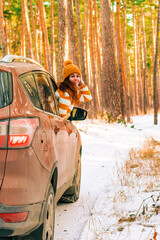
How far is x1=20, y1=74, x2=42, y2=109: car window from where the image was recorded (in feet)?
10.2

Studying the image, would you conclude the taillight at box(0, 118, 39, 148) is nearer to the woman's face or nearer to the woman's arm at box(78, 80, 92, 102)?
the woman's face

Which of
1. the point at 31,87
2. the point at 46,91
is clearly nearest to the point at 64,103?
the point at 46,91

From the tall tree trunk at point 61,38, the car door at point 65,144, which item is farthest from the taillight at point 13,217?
the tall tree trunk at point 61,38

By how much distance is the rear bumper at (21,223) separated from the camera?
2.62 meters

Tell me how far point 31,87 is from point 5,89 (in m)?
0.43

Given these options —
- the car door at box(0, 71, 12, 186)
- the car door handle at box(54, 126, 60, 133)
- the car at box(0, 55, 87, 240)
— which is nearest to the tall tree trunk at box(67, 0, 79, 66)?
the car door handle at box(54, 126, 60, 133)

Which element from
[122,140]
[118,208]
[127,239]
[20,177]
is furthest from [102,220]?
[122,140]

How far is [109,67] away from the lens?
18.6m

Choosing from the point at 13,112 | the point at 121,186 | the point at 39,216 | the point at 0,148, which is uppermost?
the point at 13,112

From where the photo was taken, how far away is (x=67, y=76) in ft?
18.4

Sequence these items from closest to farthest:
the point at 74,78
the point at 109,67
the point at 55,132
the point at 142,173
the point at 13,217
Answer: the point at 13,217, the point at 55,132, the point at 74,78, the point at 142,173, the point at 109,67

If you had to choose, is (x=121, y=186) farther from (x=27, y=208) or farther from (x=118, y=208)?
(x=27, y=208)

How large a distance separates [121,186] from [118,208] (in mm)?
1460

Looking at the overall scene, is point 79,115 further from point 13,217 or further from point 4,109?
point 13,217
